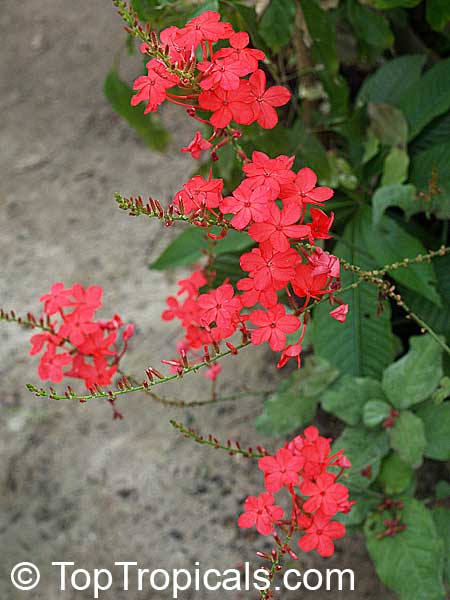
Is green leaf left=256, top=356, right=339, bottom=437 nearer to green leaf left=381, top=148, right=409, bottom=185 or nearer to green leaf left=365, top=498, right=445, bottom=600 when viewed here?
green leaf left=365, top=498, right=445, bottom=600

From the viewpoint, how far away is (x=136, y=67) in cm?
341

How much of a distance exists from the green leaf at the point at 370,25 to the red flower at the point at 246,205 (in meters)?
0.93

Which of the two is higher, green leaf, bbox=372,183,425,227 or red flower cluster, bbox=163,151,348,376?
green leaf, bbox=372,183,425,227

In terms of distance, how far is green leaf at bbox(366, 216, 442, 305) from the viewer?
1.65 m

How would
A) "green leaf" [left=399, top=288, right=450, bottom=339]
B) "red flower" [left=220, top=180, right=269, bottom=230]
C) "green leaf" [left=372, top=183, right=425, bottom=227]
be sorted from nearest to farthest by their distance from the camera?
"red flower" [left=220, top=180, right=269, bottom=230], "green leaf" [left=372, top=183, right=425, bottom=227], "green leaf" [left=399, top=288, right=450, bottom=339]

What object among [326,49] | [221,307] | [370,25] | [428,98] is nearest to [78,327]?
[221,307]

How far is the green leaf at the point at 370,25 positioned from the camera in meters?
1.72

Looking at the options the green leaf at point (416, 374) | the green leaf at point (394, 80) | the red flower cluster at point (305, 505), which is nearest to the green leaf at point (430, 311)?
the green leaf at point (416, 374)

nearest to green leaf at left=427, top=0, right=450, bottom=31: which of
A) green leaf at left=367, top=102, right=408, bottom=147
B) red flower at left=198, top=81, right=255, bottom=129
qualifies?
green leaf at left=367, top=102, right=408, bottom=147

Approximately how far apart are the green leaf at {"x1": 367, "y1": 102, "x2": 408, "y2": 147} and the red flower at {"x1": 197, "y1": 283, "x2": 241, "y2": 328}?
0.90 meters

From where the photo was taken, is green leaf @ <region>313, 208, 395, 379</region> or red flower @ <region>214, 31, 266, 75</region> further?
green leaf @ <region>313, 208, 395, 379</region>

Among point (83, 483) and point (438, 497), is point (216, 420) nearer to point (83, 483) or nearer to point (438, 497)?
point (83, 483)

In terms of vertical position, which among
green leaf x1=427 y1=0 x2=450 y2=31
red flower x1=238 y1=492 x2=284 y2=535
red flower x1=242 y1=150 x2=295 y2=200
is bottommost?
red flower x1=238 y1=492 x2=284 y2=535

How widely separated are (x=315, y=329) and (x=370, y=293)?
0.16 metres
